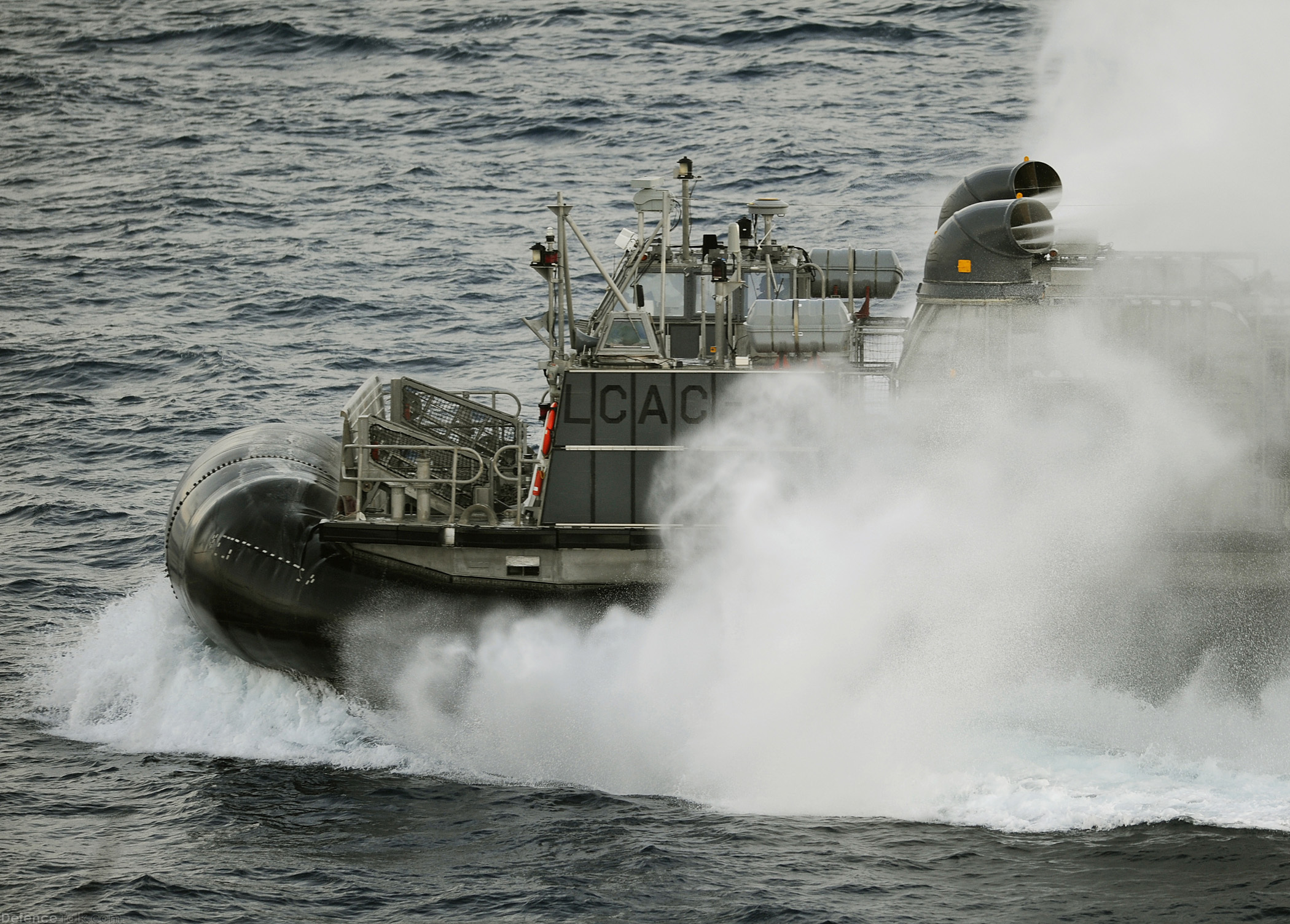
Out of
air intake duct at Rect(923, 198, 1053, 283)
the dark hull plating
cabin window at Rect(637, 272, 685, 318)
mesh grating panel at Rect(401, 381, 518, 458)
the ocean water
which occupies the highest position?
air intake duct at Rect(923, 198, 1053, 283)

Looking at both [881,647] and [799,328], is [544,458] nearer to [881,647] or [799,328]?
[799,328]

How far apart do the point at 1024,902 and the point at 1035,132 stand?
32776 mm

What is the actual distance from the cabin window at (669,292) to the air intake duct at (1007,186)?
9.78 feet

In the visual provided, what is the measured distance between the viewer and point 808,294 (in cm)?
1622

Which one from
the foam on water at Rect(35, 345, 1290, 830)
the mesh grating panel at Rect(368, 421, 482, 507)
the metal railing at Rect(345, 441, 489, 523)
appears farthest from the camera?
the mesh grating panel at Rect(368, 421, 482, 507)

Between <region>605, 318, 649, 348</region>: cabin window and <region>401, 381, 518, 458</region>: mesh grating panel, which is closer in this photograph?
<region>605, 318, 649, 348</region>: cabin window

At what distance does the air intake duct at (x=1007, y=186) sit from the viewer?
1352 cm

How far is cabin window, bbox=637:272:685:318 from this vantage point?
50.9ft

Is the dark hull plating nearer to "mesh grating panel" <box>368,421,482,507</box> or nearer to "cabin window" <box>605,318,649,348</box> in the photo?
"mesh grating panel" <box>368,421,482,507</box>

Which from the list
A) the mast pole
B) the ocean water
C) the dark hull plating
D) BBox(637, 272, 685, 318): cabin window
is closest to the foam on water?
the ocean water

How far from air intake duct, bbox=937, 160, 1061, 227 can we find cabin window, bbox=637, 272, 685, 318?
9.78 feet

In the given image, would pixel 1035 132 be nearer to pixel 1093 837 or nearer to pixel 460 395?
pixel 460 395

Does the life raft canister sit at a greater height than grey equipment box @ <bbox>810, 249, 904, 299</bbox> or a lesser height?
lesser

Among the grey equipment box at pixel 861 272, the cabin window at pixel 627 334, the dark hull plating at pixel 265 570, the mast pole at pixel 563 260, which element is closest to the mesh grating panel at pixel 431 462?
the dark hull plating at pixel 265 570
